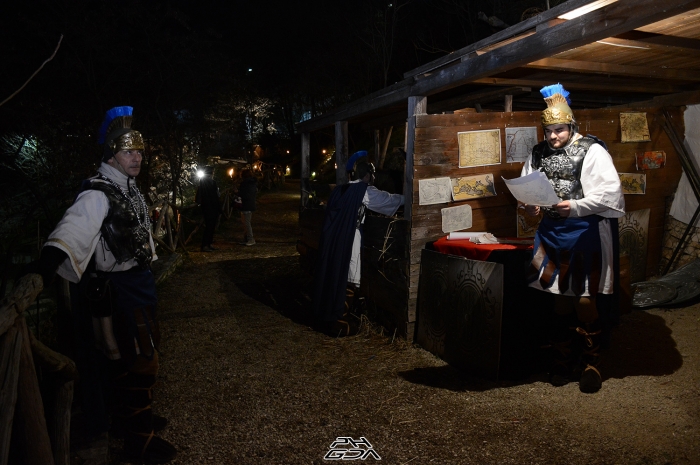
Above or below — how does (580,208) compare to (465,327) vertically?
above

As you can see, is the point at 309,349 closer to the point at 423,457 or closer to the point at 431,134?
the point at 423,457

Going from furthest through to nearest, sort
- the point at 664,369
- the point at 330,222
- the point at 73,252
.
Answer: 1. the point at 330,222
2. the point at 664,369
3. the point at 73,252

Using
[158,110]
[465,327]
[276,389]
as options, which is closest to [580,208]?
[465,327]

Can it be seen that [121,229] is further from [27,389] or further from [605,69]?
[605,69]

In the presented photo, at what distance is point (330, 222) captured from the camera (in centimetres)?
540

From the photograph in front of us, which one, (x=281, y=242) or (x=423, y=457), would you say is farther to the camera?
(x=281, y=242)

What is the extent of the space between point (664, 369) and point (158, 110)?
33.6 feet

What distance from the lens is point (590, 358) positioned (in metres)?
3.62

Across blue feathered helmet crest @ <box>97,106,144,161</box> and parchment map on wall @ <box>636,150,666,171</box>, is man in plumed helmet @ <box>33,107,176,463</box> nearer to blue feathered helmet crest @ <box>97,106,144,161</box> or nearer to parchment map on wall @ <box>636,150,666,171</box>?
blue feathered helmet crest @ <box>97,106,144,161</box>

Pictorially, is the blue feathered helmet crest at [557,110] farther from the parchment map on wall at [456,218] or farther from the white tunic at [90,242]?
the white tunic at [90,242]

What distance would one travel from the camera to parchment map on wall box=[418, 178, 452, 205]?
4504 millimetres

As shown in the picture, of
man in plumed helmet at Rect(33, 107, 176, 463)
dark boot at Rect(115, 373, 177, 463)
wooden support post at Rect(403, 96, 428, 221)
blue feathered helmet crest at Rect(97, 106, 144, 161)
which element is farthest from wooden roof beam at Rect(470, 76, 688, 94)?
dark boot at Rect(115, 373, 177, 463)

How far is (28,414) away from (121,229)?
1.14 metres

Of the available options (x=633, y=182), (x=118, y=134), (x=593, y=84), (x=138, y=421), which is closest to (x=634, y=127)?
(x=633, y=182)
